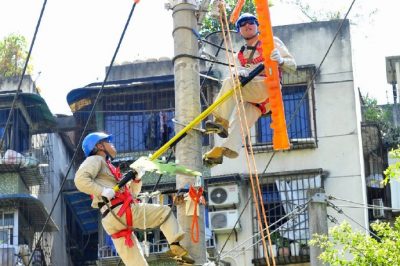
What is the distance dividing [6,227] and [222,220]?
202 inches

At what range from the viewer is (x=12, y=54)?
27672 millimetres

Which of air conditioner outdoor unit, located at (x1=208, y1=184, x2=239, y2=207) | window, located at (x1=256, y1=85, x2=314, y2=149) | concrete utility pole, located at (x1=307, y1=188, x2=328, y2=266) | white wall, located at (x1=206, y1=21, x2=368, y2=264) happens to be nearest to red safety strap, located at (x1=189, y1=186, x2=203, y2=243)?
concrete utility pole, located at (x1=307, y1=188, x2=328, y2=266)

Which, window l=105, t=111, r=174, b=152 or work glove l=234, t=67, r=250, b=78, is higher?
window l=105, t=111, r=174, b=152

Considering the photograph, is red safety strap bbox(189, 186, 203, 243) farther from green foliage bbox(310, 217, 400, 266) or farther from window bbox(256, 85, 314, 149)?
window bbox(256, 85, 314, 149)

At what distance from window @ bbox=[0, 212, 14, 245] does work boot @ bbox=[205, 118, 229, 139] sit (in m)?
14.4

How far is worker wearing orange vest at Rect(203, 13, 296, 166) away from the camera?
36.1 feet

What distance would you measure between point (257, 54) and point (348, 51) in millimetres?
13704

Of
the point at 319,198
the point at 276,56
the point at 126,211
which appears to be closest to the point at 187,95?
the point at 276,56

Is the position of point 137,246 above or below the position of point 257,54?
below

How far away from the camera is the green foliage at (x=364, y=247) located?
15883 millimetres

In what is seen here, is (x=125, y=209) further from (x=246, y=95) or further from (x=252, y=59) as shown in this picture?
(x=252, y=59)

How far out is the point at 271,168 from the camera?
24.7 metres

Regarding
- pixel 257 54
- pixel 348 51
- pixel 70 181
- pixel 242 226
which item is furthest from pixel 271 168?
pixel 257 54

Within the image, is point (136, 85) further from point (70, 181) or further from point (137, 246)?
point (137, 246)
